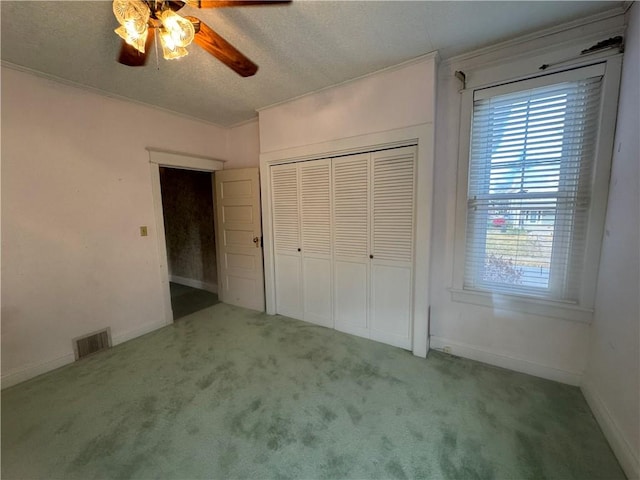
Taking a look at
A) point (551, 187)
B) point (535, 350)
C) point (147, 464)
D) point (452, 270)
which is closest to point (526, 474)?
point (535, 350)

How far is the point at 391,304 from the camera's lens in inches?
99.0

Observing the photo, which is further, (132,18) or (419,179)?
(419,179)

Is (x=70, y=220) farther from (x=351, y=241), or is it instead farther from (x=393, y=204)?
(x=393, y=204)

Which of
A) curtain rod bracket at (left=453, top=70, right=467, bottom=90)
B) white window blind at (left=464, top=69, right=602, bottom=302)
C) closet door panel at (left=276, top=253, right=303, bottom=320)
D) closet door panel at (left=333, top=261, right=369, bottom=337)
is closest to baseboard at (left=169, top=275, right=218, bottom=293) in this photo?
closet door panel at (left=276, top=253, right=303, bottom=320)


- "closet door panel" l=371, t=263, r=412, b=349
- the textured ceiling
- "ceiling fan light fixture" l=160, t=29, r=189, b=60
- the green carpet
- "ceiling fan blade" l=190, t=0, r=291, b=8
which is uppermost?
the textured ceiling

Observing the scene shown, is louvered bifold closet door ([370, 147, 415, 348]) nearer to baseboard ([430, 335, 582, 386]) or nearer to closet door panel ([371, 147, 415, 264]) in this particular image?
closet door panel ([371, 147, 415, 264])

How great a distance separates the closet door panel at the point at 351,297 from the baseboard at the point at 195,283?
2484 millimetres

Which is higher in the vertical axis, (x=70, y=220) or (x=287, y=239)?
(x=70, y=220)

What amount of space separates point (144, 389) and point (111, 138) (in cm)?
234

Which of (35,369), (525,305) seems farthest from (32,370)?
(525,305)

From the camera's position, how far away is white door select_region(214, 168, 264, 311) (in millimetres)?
3342

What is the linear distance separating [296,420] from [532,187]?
7.77ft

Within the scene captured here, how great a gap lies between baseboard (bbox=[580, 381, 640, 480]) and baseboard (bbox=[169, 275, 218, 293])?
4412mm

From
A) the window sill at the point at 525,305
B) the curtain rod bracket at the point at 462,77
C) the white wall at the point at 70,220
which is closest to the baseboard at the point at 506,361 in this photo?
the window sill at the point at 525,305
